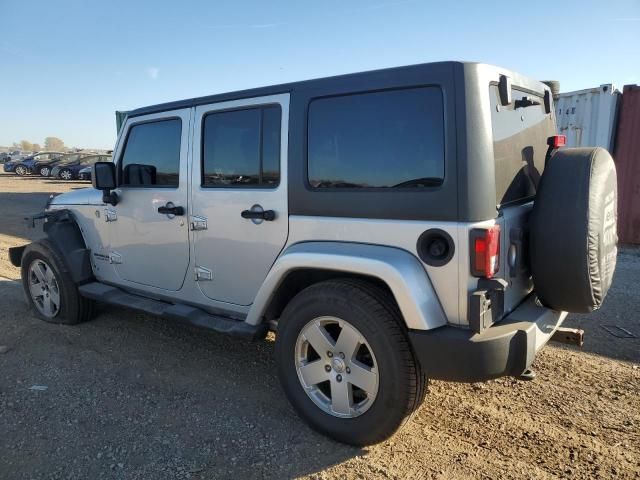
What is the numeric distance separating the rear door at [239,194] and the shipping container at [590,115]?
7.52 metres

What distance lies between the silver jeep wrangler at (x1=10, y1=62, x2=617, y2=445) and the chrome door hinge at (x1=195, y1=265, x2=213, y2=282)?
2cm

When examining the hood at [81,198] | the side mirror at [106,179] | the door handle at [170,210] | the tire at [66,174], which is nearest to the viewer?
the door handle at [170,210]

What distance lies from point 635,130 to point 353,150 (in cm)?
764

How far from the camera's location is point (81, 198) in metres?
4.60

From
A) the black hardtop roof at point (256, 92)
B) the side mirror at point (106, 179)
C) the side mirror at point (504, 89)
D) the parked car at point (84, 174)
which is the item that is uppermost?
the parked car at point (84, 174)

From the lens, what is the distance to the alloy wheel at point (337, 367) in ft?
8.74

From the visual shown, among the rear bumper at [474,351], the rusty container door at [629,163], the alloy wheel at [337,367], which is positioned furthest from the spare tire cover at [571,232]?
the rusty container door at [629,163]

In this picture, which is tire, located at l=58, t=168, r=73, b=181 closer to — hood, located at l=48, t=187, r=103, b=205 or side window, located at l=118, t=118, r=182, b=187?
hood, located at l=48, t=187, r=103, b=205

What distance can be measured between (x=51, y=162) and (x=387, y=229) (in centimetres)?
3227

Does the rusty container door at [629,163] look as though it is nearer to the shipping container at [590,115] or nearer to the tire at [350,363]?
the shipping container at [590,115]

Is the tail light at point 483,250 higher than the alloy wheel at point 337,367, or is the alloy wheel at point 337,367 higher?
the tail light at point 483,250

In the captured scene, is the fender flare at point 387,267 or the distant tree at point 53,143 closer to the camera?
the fender flare at point 387,267

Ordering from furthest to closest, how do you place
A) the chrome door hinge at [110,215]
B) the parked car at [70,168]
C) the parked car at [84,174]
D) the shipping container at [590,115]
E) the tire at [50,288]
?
1. the parked car at [70,168]
2. the parked car at [84,174]
3. the shipping container at [590,115]
4. the tire at [50,288]
5. the chrome door hinge at [110,215]

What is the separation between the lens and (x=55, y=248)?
4.57 metres
